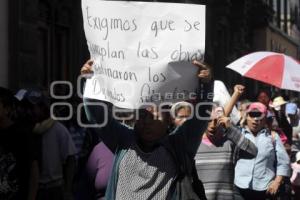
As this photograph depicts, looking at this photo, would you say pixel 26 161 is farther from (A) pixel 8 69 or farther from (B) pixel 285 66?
(A) pixel 8 69

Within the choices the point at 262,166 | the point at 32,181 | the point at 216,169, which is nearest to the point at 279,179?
the point at 262,166

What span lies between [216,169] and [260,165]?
1.12 metres

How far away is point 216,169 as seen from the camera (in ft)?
17.6

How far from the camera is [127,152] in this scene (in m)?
4.01

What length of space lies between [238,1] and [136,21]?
75.0 feet

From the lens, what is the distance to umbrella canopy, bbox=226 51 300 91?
23.1 ft

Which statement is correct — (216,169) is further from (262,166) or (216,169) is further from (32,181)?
(32,181)

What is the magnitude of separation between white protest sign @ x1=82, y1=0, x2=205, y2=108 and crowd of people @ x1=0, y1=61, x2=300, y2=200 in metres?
0.07

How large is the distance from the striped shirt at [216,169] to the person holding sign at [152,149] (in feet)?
4.28

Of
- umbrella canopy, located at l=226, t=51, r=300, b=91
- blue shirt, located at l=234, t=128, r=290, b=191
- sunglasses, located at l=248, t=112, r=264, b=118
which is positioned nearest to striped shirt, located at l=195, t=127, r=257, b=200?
blue shirt, located at l=234, t=128, r=290, b=191

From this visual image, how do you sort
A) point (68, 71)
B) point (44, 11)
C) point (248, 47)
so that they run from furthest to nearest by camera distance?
1. point (248, 47)
2. point (68, 71)
3. point (44, 11)

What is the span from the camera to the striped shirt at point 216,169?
5.33m

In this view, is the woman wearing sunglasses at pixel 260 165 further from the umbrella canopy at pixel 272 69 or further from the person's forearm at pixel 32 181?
the person's forearm at pixel 32 181

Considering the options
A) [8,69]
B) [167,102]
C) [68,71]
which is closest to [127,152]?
[167,102]
